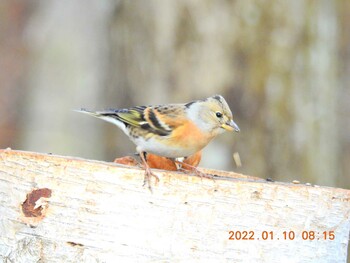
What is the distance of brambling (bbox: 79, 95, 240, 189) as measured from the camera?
18.2ft

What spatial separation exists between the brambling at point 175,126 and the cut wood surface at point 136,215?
685 millimetres

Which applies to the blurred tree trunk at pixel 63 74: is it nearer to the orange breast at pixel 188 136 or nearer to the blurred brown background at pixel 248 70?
the blurred brown background at pixel 248 70

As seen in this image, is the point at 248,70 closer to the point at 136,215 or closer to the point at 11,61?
the point at 136,215

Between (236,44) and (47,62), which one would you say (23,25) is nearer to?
(47,62)

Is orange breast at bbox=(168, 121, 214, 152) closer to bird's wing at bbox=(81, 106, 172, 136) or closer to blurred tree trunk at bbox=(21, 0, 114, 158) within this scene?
bird's wing at bbox=(81, 106, 172, 136)

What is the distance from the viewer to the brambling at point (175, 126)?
18.2 feet

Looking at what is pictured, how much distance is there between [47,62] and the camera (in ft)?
43.2

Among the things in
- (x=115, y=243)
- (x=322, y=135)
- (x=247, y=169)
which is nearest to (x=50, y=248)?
(x=115, y=243)

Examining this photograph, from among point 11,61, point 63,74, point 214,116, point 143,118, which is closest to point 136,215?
point 143,118

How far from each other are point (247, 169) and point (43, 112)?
5.71m

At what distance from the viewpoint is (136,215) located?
4.81 m

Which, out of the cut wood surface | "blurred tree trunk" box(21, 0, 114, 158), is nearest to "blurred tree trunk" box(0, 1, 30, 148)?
"blurred tree trunk" box(21, 0, 114, 158)

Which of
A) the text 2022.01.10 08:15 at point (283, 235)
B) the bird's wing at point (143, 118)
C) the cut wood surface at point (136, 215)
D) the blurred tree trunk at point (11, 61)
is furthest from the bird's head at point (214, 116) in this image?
the blurred tree trunk at point (11, 61)

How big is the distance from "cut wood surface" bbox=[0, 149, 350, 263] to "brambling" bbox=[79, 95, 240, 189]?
2.25 ft
